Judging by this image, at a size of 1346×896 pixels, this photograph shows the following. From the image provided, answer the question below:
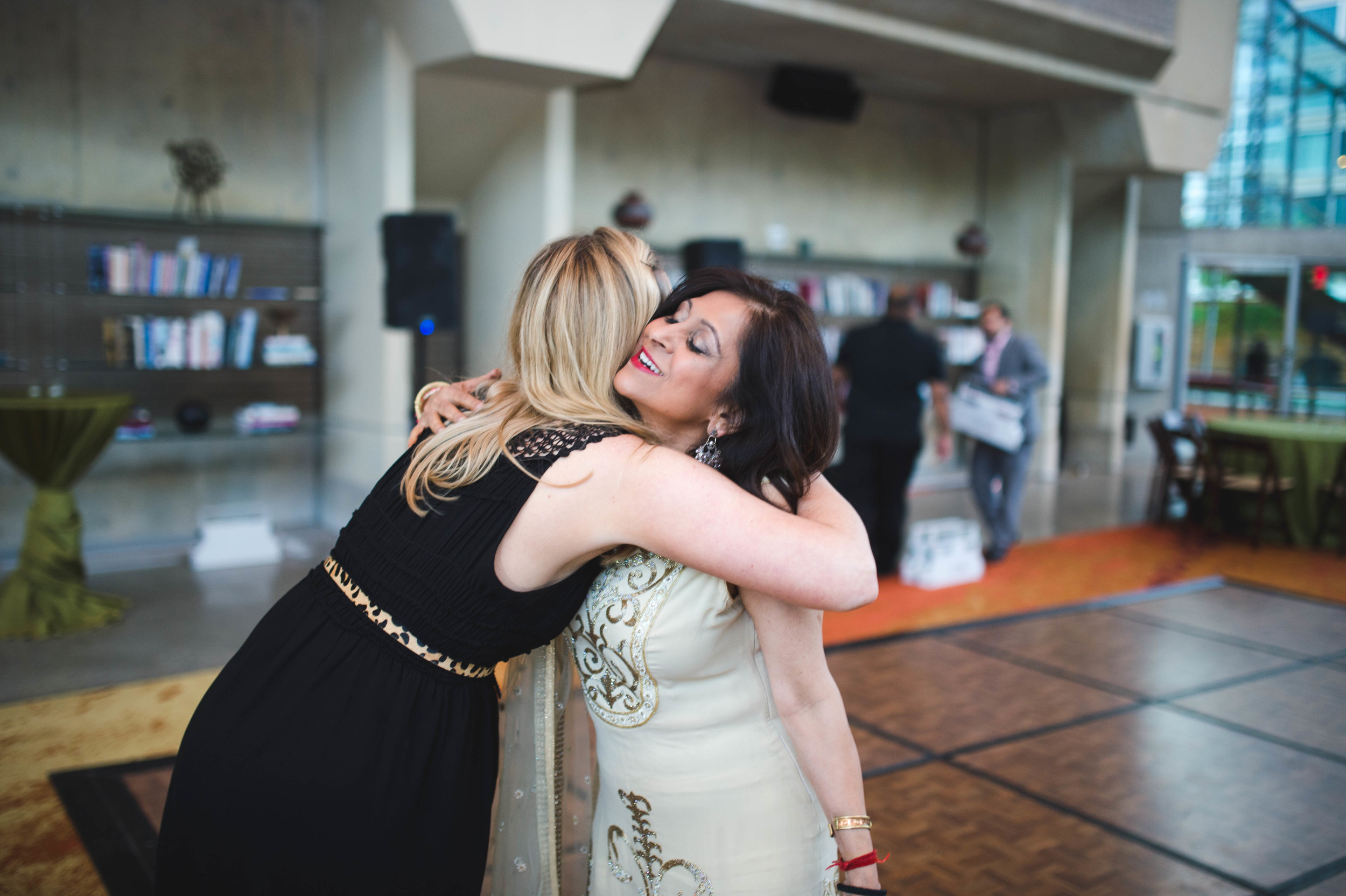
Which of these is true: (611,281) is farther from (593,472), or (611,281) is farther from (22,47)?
(22,47)

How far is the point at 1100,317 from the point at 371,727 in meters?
11.3

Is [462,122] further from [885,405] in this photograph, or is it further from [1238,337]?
[1238,337]

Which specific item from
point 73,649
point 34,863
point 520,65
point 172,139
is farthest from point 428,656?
point 172,139

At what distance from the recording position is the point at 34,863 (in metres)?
2.63

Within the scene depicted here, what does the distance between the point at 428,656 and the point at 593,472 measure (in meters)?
0.33

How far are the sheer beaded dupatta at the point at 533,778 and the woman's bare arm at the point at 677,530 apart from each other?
1.12ft

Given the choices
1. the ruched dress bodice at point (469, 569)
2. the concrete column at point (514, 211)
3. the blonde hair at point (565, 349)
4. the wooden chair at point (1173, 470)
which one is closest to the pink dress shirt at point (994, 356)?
the wooden chair at point (1173, 470)

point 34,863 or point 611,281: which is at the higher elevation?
point 611,281

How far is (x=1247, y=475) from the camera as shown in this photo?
7.62 metres

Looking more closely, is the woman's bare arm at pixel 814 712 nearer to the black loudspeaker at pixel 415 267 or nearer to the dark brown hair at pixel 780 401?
the dark brown hair at pixel 780 401

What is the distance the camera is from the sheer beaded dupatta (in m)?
1.55

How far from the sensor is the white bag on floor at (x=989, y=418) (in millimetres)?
6398

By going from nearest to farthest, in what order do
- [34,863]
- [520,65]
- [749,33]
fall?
[34,863] < [520,65] < [749,33]

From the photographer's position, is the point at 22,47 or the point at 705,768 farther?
the point at 22,47
